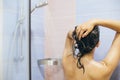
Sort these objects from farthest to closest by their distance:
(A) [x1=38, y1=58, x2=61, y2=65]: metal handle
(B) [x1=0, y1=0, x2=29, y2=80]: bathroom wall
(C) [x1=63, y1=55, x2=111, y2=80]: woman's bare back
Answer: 1. (A) [x1=38, y1=58, x2=61, y2=65]: metal handle
2. (B) [x1=0, y1=0, x2=29, y2=80]: bathroom wall
3. (C) [x1=63, y1=55, x2=111, y2=80]: woman's bare back

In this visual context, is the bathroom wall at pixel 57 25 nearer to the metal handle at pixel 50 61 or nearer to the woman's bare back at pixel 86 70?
the metal handle at pixel 50 61

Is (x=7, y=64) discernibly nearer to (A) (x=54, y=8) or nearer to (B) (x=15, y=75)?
(B) (x=15, y=75)

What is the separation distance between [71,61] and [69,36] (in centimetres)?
18

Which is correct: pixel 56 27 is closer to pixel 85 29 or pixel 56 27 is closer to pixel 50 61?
pixel 50 61

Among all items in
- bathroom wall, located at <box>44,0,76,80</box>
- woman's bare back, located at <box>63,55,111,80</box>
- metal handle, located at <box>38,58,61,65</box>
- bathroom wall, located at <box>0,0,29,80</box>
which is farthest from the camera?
bathroom wall, located at <box>44,0,76,80</box>

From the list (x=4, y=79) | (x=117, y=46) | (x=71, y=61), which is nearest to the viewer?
(x=117, y=46)

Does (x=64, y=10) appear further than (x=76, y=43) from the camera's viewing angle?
Yes

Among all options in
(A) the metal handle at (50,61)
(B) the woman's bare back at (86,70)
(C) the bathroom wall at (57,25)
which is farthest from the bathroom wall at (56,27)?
(B) the woman's bare back at (86,70)

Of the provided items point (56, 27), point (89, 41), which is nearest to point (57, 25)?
point (56, 27)

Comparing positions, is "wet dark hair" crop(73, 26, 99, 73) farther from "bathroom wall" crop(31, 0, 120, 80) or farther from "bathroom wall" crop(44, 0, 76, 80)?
"bathroom wall" crop(44, 0, 76, 80)

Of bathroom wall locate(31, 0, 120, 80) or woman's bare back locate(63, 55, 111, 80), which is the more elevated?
bathroom wall locate(31, 0, 120, 80)

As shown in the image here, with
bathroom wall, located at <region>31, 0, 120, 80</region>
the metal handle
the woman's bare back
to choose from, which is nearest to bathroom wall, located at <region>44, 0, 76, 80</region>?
bathroom wall, located at <region>31, 0, 120, 80</region>

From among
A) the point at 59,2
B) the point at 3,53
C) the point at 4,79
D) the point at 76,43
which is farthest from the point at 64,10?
the point at 4,79

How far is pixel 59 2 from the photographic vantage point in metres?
1.88
